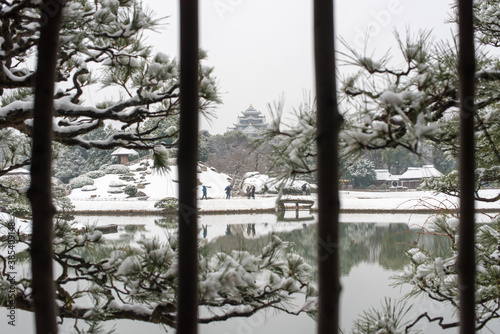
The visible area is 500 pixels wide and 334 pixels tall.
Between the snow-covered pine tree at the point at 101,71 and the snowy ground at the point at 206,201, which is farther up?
the snow-covered pine tree at the point at 101,71

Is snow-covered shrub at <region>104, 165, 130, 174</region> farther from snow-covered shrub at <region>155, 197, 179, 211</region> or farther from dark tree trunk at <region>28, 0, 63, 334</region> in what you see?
dark tree trunk at <region>28, 0, 63, 334</region>

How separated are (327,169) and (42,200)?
0.46 m

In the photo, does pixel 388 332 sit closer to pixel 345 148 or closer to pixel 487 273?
pixel 487 273

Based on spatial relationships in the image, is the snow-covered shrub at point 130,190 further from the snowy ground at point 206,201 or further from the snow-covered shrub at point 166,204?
the snow-covered shrub at point 166,204

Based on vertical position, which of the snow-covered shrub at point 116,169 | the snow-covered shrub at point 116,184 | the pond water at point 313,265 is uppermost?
the snow-covered shrub at point 116,169

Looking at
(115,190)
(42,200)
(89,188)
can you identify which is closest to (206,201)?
(115,190)

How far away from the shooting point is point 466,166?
0.71 metres

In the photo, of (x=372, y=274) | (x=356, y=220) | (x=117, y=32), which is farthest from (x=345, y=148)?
(x=356, y=220)

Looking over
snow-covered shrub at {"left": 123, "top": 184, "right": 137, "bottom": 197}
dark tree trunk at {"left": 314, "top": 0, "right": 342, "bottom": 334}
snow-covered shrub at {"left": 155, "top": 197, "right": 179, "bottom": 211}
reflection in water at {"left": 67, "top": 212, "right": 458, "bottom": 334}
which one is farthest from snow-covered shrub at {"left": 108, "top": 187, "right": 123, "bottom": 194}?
dark tree trunk at {"left": 314, "top": 0, "right": 342, "bottom": 334}

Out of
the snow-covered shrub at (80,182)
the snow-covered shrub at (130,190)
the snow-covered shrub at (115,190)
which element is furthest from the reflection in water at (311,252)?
the snow-covered shrub at (80,182)

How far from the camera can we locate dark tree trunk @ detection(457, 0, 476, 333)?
707 millimetres

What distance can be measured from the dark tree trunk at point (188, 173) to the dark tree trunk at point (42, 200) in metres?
0.22

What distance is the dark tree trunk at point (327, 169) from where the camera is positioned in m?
0.65

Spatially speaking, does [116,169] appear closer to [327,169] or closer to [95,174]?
[95,174]
